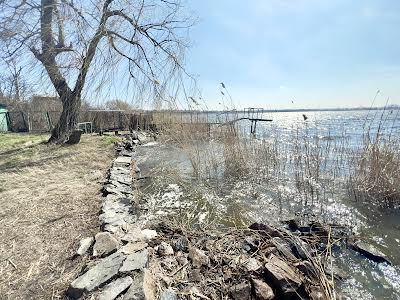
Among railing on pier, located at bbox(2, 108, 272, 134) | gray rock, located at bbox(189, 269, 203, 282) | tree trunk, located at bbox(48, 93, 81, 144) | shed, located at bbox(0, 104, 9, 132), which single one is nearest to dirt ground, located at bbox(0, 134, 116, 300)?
gray rock, located at bbox(189, 269, 203, 282)

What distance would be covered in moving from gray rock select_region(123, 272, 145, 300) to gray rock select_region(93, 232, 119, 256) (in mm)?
565

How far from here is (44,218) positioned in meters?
2.82

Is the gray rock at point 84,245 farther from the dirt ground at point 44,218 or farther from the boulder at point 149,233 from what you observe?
the boulder at point 149,233

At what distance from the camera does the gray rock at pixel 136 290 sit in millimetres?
1449

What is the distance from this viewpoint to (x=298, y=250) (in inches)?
91.6

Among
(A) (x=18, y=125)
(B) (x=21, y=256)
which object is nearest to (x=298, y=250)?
(B) (x=21, y=256)

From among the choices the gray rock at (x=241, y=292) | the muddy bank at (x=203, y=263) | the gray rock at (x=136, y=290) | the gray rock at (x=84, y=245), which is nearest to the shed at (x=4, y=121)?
the muddy bank at (x=203, y=263)

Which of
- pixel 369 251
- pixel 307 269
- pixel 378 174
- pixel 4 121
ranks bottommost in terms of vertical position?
pixel 369 251

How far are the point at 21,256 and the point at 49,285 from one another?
1.91ft

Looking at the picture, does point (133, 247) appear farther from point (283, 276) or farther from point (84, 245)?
point (283, 276)

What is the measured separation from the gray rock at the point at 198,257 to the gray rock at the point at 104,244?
619mm

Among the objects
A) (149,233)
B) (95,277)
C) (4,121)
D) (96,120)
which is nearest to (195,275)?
(95,277)

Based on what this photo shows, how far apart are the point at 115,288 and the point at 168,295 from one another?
32cm

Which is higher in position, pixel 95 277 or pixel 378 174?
pixel 378 174
